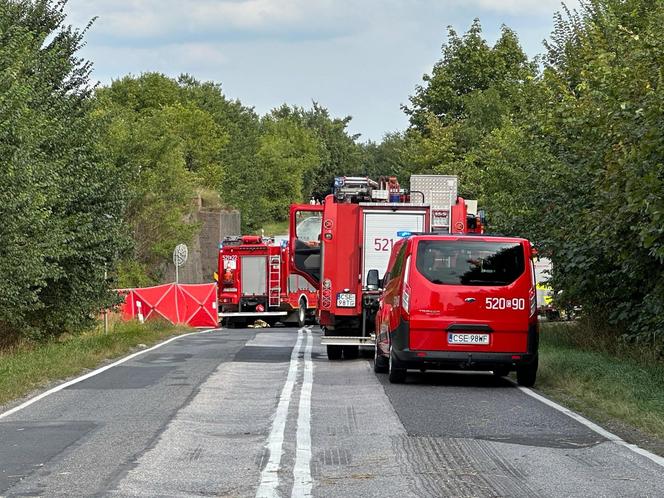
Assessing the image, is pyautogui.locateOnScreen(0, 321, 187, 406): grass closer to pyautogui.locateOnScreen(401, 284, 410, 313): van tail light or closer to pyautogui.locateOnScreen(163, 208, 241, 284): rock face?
pyautogui.locateOnScreen(401, 284, 410, 313): van tail light

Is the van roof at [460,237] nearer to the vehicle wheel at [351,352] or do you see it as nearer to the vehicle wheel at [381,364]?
the vehicle wheel at [381,364]

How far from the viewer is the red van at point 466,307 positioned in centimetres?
1667

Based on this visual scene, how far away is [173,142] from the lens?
54.9 m

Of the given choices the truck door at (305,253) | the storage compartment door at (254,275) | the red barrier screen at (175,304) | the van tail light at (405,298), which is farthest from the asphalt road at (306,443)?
the storage compartment door at (254,275)

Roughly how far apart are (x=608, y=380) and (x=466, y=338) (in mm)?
1991

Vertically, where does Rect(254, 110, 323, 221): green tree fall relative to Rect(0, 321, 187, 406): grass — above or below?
above

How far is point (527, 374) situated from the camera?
56.3ft

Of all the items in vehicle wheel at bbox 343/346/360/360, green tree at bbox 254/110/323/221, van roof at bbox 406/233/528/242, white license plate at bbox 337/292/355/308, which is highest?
green tree at bbox 254/110/323/221

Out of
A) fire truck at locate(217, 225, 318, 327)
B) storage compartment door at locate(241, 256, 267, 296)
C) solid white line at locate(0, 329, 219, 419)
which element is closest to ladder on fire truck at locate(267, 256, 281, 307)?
fire truck at locate(217, 225, 318, 327)

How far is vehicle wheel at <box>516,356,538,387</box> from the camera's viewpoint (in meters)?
16.9

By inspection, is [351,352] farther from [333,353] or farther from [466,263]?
[466,263]

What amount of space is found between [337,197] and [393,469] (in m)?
13.0

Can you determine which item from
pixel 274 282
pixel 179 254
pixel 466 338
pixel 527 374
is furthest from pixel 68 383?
pixel 274 282

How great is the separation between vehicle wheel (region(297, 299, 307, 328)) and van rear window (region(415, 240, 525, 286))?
2831 centimetres
